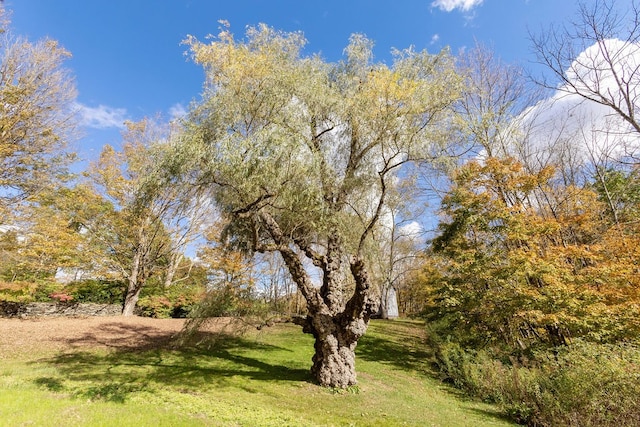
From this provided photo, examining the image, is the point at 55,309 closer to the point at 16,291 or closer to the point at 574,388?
the point at 16,291

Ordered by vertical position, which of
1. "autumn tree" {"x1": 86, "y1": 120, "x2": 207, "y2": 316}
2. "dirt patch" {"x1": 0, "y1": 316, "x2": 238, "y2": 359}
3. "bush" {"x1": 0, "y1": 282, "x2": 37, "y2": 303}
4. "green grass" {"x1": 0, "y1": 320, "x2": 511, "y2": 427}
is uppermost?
"autumn tree" {"x1": 86, "y1": 120, "x2": 207, "y2": 316}

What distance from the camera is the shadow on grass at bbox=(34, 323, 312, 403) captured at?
715 centimetres

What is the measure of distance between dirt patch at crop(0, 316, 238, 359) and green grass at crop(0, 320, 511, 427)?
927mm

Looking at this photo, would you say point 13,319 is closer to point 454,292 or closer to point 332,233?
point 332,233

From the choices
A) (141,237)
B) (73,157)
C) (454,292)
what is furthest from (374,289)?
(73,157)

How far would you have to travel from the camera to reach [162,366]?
9352 mm

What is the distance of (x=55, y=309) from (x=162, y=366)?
11.7 metres

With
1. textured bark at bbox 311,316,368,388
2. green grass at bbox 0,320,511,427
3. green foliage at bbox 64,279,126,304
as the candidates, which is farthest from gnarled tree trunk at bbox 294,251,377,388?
green foliage at bbox 64,279,126,304

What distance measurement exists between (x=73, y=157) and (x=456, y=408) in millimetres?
18189

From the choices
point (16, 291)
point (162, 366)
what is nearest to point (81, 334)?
point (16, 291)

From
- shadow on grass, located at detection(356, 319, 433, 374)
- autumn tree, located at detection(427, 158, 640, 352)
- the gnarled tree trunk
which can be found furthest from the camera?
shadow on grass, located at detection(356, 319, 433, 374)

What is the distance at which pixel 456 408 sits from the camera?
8086 millimetres

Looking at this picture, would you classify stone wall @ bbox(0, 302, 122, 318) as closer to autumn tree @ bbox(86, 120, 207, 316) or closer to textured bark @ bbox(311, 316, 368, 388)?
autumn tree @ bbox(86, 120, 207, 316)

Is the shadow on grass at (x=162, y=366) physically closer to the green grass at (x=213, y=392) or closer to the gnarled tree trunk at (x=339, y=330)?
the green grass at (x=213, y=392)
